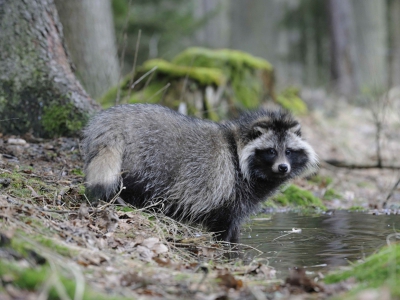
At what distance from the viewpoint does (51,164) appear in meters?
6.88

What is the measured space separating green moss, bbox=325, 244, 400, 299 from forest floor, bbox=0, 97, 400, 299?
0.17 meters

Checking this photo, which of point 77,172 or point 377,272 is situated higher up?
point 377,272

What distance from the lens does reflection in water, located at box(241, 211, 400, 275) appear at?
195 inches

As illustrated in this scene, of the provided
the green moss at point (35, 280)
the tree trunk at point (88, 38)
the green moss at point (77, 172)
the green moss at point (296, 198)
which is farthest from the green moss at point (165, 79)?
the green moss at point (35, 280)

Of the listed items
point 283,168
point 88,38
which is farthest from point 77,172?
point 88,38

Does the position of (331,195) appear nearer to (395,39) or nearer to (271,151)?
(271,151)

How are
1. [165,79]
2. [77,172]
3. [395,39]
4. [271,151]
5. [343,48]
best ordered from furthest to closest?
[395,39] < [343,48] < [165,79] < [77,172] < [271,151]

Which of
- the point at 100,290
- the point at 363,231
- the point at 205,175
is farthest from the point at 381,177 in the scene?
the point at 100,290

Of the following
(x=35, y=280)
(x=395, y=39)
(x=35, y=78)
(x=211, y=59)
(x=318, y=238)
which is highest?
(x=395, y=39)

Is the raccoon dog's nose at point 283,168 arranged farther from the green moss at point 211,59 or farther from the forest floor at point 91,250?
the green moss at point 211,59

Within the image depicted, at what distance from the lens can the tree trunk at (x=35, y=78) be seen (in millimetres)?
7242

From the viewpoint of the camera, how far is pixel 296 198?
8.53 metres

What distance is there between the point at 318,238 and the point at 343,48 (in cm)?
1417

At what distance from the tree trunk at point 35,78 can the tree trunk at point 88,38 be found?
293 cm
